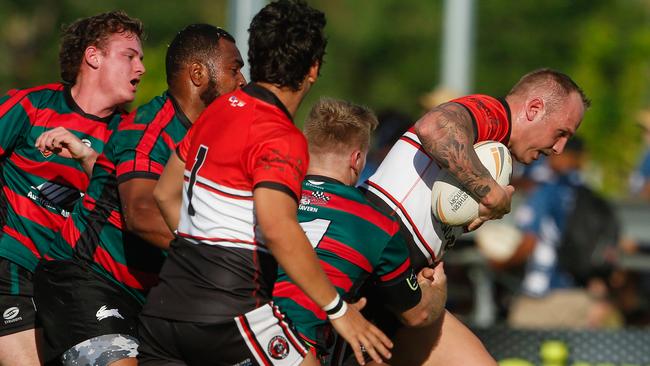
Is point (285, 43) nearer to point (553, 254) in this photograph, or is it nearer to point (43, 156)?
point (43, 156)

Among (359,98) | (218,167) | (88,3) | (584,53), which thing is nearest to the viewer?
(218,167)

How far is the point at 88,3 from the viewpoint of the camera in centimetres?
3234

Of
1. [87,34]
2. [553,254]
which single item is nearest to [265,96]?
[87,34]

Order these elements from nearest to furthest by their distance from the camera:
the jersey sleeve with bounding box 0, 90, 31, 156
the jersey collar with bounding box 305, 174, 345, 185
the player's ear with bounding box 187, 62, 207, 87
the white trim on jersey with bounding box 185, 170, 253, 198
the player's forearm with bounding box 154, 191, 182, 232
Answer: the white trim on jersey with bounding box 185, 170, 253, 198
the player's forearm with bounding box 154, 191, 182, 232
the jersey collar with bounding box 305, 174, 345, 185
the player's ear with bounding box 187, 62, 207, 87
the jersey sleeve with bounding box 0, 90, 31, 156

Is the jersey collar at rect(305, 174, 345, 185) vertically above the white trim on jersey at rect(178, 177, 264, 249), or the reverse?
the white trim on jersey at rect(178, 177, 264, 249)

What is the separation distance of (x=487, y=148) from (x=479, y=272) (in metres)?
6.63

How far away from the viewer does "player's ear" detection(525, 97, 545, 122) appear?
5.54m

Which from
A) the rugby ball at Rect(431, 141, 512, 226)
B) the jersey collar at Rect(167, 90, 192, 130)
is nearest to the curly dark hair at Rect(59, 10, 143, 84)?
the jersey collar at Rect(167, 90, 192, 130)

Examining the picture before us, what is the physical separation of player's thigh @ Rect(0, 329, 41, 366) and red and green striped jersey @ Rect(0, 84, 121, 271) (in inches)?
13.9

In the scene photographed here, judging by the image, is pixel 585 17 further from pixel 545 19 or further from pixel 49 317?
pixel 49 317

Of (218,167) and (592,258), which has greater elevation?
(218,167)

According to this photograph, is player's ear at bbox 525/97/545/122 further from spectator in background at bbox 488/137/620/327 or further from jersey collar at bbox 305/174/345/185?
spectator in background at bbox 488/137/620/327

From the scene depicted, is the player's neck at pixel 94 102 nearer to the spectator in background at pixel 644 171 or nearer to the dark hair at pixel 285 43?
the dark hair at pixel 285 43

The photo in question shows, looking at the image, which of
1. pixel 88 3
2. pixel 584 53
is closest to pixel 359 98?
pixel 88 3
